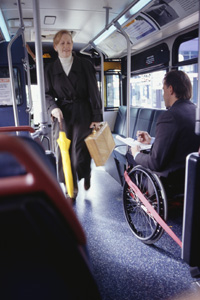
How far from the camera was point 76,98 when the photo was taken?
322 centimetres

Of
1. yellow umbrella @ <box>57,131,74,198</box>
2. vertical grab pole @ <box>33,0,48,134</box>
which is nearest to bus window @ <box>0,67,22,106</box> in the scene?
yellow umbrella @ <box>57,131,74,198</box>

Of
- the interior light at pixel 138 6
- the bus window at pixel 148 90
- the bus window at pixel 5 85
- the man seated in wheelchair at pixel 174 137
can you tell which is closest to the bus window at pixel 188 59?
the bus window at pixel 148 90

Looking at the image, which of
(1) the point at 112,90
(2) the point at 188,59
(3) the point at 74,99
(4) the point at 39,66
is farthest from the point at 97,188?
(1) the point at 112,90

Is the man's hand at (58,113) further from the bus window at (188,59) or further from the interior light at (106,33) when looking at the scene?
the bus window at (188,59)

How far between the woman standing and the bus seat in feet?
8.26

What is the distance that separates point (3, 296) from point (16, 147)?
0.40m

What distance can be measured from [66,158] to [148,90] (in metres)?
2.68

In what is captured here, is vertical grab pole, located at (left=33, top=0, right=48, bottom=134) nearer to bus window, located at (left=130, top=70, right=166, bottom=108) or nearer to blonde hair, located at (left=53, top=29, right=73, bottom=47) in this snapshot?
blonde hair, located at (left=53, top=29, right=73, bottom=47)

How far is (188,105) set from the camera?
213 cm

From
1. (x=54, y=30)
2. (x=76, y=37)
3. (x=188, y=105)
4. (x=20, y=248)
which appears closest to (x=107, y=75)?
(x=76, y=37)

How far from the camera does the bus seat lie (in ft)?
1.84

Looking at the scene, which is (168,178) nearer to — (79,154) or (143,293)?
(143,293)

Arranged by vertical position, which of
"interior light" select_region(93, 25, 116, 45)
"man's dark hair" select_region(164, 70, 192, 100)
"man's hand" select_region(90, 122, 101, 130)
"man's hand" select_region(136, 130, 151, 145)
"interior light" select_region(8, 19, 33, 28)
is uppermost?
"interior light" select_region(8, 19, 33, 28)

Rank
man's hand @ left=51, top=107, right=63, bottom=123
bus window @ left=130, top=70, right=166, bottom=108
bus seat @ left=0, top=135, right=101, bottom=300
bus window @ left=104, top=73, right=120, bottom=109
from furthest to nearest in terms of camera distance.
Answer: bus window @ left=104, top=73, right=120, bottom=109 → bus window @ left=130, top=70, right=166, bottom=108 → man's hand @ left=51, top=107, right=63, bottom=123 → bus seat @ left=0, top=135, right=101, bottom=300
